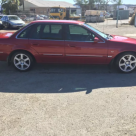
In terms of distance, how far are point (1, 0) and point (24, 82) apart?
46177 millimetres

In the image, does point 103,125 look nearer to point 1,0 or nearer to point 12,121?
point 12,121

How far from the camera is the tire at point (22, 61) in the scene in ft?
18.6

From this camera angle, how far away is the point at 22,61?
226 inches

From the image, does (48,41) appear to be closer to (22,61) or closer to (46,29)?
(46,29)

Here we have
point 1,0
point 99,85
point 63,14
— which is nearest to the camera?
point 99,85

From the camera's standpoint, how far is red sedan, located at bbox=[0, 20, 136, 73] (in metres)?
5.49

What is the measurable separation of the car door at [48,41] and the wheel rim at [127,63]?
72.0 inches

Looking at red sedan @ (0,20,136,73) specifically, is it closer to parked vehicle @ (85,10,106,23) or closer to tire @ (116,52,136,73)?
tire @ (116,52,136,73)

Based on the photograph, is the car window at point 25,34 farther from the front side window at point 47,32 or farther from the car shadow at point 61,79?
the car shadow at point 61,79

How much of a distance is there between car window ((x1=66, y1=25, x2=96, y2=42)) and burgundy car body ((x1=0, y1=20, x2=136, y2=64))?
124 mm

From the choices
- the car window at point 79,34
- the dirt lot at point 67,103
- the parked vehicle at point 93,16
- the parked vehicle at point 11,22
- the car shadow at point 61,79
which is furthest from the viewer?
the parked vehicle at point 93,16

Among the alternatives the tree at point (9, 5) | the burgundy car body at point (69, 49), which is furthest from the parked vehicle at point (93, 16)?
the burgundy car body at point (69, 49)

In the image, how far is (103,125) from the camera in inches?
123

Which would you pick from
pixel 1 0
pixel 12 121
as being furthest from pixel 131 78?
pixel 1 0
